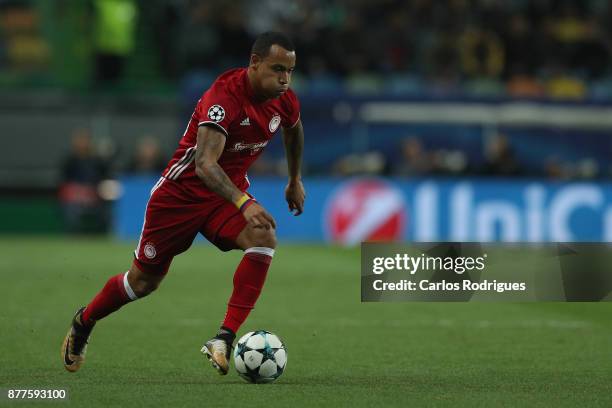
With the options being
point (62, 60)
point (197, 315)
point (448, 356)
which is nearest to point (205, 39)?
point (62, 60)

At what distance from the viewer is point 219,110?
634 centimetres

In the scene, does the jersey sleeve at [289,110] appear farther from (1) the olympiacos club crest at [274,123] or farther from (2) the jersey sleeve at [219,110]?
(2) the jersey sleeve at [219,110]

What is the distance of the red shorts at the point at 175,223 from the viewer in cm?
665

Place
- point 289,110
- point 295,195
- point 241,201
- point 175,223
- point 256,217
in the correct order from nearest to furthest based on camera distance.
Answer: point 256,217 → point 241,201 → point 175,223 → point 289,110 → point 295,195

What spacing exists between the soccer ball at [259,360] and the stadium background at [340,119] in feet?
24.6

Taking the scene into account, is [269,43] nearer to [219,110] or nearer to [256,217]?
[219,110]

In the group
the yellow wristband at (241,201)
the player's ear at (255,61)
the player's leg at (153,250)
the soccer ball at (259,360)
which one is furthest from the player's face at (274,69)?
the soccer ball at (259,360)

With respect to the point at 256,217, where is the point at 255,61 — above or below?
above

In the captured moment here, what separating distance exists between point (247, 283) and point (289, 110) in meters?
1.10

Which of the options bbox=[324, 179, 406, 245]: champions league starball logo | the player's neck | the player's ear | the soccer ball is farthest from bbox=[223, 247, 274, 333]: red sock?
bbox=[324, 179, 406, 245]: champions league starball logo

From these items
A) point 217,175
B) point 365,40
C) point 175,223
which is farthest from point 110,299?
point 365,40

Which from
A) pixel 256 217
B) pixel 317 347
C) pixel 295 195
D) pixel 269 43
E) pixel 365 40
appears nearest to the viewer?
pixel 256 217

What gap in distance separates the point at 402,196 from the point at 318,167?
178cm

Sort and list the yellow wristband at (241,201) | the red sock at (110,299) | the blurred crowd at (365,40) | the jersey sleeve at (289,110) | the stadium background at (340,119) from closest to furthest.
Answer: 1. the yellow wristband at (241,201)
2. the red sock at (110,299)
3. the jersey sleeve at (289,110)
4. the stadium background at (340,119)
5. the blurred crowd at (365,40)
